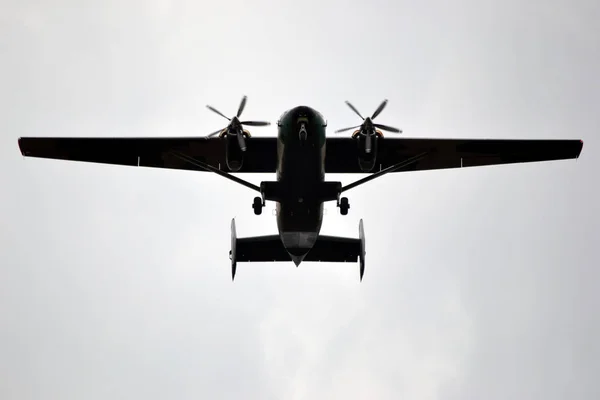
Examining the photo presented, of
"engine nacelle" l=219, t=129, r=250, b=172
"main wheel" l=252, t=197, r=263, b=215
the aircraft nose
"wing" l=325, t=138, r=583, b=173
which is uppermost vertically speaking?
"wing" l=325, t=138, r=583, b=173

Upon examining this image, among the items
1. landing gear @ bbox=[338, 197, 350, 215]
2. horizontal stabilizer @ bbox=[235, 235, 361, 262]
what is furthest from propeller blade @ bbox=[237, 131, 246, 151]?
horizontal stabilizer @ bbox=[235, 235, 361, 262]

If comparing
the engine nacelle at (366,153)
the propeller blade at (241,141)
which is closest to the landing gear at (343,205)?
the engine nacelle at (366,153)

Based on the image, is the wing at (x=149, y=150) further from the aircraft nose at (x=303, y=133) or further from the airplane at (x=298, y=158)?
the aircraft nose at (x=303, y=133)

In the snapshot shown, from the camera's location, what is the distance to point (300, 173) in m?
25.0

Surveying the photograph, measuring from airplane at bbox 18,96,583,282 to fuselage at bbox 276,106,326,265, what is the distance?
4 cm

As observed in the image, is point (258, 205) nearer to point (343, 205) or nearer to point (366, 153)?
point (343, 205)

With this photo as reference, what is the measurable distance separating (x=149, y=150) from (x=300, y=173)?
8.48 meters

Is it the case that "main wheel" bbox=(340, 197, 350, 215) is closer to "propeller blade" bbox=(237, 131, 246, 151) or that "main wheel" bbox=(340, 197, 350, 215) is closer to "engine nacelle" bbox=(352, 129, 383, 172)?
"engine nacelle" bbox=(352, 129, 383, 172)

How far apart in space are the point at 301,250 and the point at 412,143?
740cm

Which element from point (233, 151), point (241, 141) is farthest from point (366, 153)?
point (233, 151)

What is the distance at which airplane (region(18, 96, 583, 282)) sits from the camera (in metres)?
25.1

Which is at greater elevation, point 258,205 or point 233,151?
point 233,151

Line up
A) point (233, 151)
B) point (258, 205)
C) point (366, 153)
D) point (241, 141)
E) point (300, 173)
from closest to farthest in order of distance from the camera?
point (241, 141), point (233, 151), point (300, 173), point (366, 153), point (258, 205)

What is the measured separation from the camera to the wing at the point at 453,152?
29031mm
